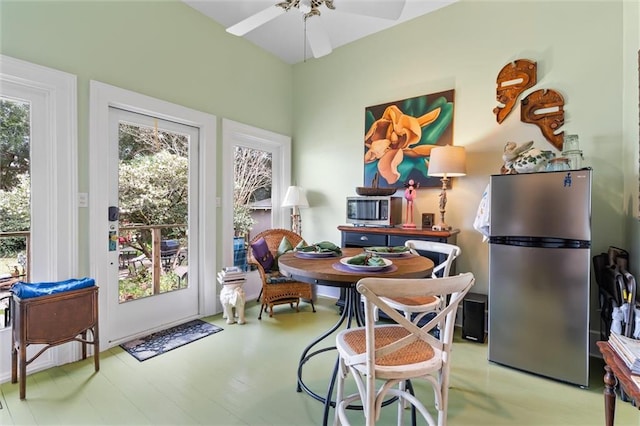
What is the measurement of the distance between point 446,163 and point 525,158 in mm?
649

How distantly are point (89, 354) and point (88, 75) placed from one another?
2.15 meters

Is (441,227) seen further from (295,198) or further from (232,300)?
(232,300)

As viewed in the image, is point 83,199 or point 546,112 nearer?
point 83,199

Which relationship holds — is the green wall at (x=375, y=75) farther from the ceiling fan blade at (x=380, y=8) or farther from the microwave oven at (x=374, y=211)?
the ceiling fan blade at (x=380, y=8)

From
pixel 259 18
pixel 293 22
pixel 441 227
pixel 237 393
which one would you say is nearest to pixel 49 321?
pixel 237 393

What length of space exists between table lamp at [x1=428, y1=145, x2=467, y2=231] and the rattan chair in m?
1.74

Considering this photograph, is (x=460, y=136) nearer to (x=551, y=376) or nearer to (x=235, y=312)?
(x=551, y=376)

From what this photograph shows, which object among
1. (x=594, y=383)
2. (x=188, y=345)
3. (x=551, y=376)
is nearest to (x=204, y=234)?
(x=188, y=345)

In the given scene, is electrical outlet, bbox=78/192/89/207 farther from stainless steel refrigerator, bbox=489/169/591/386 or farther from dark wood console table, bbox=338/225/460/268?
stainless steel refrigerator, bbox=489/169/591/386

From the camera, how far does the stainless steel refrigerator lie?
2039 millimetres

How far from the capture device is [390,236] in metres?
3.06

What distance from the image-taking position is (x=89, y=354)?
240 cm

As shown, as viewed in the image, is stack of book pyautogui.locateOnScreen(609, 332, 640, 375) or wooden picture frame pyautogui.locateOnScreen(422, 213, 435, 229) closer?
stack of book pyautogui.locateOnScreen(609, 332, 640, 375)

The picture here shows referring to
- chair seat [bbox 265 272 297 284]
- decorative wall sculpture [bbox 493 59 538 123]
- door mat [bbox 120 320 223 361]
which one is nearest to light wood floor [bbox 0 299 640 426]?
door mat [bbox 120 320 223 361]
